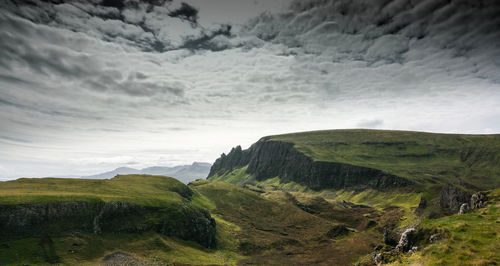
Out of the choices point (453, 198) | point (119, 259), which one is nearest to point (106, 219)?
point (119, 259)

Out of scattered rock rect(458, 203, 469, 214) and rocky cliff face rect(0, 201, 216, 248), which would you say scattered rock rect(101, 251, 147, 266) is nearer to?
rocky cliff face rect(0, 201, 216, 248)

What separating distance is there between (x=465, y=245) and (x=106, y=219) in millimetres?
79991

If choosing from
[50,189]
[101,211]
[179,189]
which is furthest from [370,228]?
[50,189]

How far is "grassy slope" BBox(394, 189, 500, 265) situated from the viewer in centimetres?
2452

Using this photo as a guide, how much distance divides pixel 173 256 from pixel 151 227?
13.6 m

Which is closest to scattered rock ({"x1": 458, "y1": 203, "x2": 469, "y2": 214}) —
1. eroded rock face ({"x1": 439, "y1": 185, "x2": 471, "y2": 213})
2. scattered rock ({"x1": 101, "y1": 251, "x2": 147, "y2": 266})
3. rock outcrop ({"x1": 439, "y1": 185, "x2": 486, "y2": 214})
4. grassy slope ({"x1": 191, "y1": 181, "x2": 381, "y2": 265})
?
rock outcrop ({"x1": 439, "y1": 185, "x2": 486, "y2": 214})

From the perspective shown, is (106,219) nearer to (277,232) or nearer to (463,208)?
(277,232)

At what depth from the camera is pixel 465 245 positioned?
2670cm

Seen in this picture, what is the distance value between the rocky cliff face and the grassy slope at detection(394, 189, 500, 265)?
6909 centimetres

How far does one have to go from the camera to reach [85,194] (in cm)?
7038

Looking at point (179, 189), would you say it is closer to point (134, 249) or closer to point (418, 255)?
point (134, 249)

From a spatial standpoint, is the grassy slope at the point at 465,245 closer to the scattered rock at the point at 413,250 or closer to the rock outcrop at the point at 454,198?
the scattered rock at the point at 413,250

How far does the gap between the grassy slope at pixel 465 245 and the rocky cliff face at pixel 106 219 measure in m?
69.1

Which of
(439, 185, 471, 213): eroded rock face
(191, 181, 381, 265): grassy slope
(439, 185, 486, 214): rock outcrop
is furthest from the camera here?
(439, 185, 471, 213): eroded rock face
